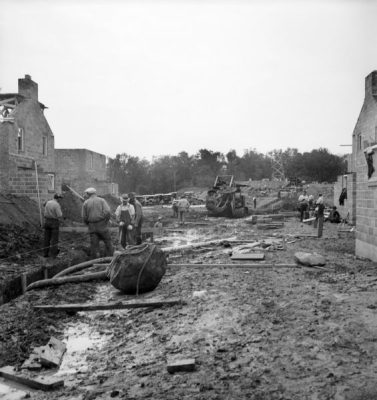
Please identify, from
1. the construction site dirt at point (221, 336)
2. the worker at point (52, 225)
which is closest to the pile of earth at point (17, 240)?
the worker at point (52, 225)

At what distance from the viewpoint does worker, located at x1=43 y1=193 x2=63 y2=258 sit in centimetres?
1062

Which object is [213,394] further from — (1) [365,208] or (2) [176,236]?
(2) [176,236]

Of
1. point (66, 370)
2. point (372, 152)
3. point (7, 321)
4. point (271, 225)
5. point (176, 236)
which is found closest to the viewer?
point (66, 370)

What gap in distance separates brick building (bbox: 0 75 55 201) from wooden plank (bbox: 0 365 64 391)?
1263 cm

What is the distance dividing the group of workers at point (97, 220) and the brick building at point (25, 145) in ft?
19.0

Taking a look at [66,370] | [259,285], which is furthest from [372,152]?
[66,370]

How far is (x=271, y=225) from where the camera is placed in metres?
19.6

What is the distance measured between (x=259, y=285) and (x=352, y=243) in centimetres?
773

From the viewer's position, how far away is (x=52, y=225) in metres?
10.9

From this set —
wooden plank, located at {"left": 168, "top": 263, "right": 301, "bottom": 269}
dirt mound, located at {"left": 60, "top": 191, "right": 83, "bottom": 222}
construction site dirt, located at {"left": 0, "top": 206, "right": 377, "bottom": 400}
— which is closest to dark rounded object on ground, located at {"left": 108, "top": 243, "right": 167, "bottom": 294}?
construction site dirt, located at {"left": 0, "top": 206, "right": 377, "bottom": 400}

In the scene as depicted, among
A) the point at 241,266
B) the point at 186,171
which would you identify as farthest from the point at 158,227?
the point at 186,171

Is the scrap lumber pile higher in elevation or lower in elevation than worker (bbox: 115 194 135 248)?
lower

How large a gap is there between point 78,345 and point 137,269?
183 cm

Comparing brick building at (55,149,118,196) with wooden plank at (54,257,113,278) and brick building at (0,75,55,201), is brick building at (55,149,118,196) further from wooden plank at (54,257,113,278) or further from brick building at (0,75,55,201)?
wooden plank at (54,257,113,278)
